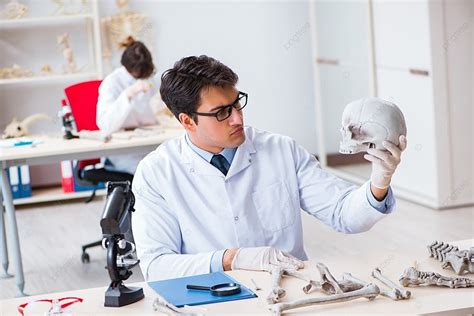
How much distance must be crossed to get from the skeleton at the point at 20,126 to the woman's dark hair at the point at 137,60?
4.41 feet

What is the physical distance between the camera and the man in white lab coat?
9.27 ft

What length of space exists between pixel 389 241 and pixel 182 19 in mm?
2847

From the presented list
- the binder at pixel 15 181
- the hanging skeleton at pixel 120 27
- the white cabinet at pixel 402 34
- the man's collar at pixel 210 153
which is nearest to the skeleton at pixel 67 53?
the hanging skeleton at pixel 120 27

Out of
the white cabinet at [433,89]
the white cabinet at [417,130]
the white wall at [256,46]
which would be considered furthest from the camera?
the white wall at [256,46]

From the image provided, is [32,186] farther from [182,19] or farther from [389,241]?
[389,241]

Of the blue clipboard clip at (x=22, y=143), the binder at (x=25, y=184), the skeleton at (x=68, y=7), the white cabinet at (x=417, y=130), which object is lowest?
the binder at (x=25, y=184)

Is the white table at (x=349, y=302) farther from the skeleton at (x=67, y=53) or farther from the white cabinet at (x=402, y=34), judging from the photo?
the skeleton at (x=67, y=53)

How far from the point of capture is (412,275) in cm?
239

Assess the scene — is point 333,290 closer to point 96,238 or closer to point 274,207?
point 274,207

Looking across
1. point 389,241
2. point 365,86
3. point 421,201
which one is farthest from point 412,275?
point 365,86

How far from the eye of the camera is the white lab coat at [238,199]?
2885mm

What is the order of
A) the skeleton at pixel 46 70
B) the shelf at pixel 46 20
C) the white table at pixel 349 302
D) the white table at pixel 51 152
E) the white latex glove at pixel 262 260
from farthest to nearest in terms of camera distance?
the skeleton at pixel 46 70
the shelf at pixel 46 20
the white table at pixel 51 152
the white latex glove at pixel 262 260
the white table at pixel 349 302

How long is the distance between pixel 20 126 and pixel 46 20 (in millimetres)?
929

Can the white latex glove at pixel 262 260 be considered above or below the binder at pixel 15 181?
above
